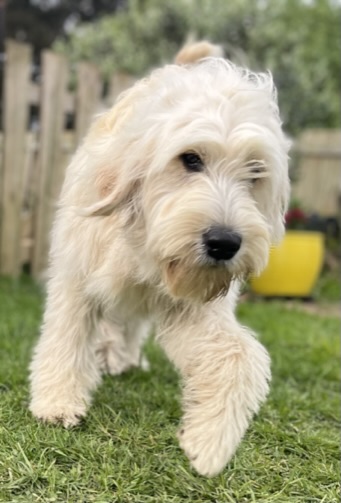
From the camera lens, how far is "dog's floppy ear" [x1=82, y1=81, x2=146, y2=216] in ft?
8.34

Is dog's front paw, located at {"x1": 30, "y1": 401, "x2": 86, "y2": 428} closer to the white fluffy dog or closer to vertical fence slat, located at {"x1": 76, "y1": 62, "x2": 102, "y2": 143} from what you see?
the white fluffy dog

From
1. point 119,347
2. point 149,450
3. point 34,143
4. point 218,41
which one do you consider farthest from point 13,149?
point 218,41

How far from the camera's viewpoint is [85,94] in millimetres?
7355

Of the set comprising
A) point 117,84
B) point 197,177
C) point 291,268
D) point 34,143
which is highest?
point 117,84

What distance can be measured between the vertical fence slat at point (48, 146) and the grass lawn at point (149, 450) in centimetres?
327

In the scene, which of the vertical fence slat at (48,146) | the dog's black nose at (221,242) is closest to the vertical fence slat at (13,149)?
the vertical fence slat at (48,146)

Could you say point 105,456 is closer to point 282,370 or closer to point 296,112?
point 282,370

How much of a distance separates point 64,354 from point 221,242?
1.05m

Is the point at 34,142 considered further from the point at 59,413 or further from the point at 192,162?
the point at 192,162

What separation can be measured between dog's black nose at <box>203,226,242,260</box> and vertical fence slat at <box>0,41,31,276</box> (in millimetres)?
4751

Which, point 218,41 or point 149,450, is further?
point 218,41

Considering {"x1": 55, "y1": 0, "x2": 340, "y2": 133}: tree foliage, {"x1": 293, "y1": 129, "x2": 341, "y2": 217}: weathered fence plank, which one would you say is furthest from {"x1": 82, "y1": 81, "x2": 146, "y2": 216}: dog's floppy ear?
{"x1": 293, "y1": 129, "x2": 341, "y2": 217}: weathered fence plank

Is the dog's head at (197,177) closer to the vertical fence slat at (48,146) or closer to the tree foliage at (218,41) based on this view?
the vertical fence slat at (48,146)

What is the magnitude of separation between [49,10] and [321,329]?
2368cm
